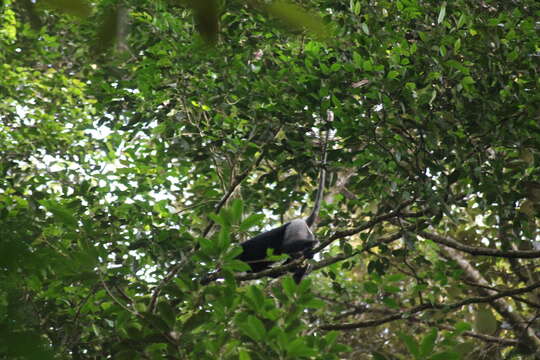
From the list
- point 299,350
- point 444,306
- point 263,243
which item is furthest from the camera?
point 263,243

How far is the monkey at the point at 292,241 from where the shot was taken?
5.12 m

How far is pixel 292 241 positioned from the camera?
5176 millimetres

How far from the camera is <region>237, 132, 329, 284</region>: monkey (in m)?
5.12

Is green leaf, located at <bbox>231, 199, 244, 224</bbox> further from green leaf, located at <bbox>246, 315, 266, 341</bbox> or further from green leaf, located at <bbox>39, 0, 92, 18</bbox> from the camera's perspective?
green leaf, located at <bbox>39, 0, 92, 18</bbox>

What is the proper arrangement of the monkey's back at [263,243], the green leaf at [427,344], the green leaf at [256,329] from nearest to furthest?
the green leaf at [256,329]
the green leaf at [427,344]
the monkey's back at [263,243]

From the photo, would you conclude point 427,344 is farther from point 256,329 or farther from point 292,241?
point 292,241

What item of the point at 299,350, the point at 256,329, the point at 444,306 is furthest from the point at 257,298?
the point at 444,306

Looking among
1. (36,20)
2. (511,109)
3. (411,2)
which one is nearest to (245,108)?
(411,2)

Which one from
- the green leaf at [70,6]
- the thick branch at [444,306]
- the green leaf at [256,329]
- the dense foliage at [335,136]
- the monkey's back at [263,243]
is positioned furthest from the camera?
the monkey's back at [263,243]

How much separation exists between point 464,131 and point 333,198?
258 centimetres

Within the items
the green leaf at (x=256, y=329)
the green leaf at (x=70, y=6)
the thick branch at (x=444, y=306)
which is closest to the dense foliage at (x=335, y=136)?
the thick branch at (x=444, y=306)

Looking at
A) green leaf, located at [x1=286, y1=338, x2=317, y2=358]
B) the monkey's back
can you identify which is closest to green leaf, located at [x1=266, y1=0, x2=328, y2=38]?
green leaf, located at [x1=286, y1=338, x2=317, y2=358]

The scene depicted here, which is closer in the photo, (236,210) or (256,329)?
(256,329)

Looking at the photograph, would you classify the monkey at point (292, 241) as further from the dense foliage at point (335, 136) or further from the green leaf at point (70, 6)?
the green leaf at point (70, 6)
